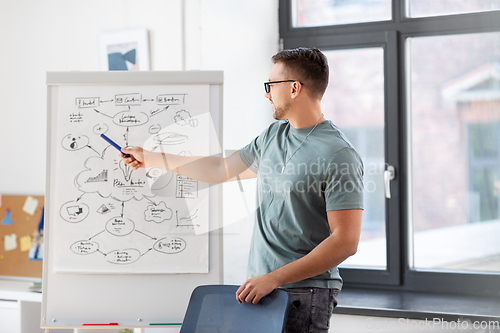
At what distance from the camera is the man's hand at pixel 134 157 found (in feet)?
5.69

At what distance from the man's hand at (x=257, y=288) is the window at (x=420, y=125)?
1166mm

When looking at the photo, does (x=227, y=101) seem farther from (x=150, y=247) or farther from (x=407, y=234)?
(x=407, y=234)

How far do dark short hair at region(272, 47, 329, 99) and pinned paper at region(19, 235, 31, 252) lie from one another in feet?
6.39

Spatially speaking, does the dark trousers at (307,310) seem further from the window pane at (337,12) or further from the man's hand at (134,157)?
the window pane at (337,12)

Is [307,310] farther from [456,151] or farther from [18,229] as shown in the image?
[18,229]

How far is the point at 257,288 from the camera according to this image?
4.31 ft

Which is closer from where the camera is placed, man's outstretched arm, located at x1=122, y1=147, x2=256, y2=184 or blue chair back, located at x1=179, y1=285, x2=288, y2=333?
blue chair back, located at x1=179, y1=285, x2=288, y2=333

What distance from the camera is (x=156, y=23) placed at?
2443 millimetres

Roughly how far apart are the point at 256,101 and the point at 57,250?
1195 millimetres

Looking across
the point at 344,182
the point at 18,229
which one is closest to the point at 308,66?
the point at 344,182

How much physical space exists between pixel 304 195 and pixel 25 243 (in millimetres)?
1940

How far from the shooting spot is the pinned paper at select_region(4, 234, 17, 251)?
2629mm

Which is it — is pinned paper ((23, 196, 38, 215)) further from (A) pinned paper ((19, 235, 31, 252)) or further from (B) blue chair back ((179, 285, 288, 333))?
(B) blue chair back ((179, 285, 288, 333))

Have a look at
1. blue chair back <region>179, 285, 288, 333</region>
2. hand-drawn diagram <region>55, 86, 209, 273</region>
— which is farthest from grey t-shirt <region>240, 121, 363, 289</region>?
hand-drawn diagram <region>55, 86, 209, 273</region>
